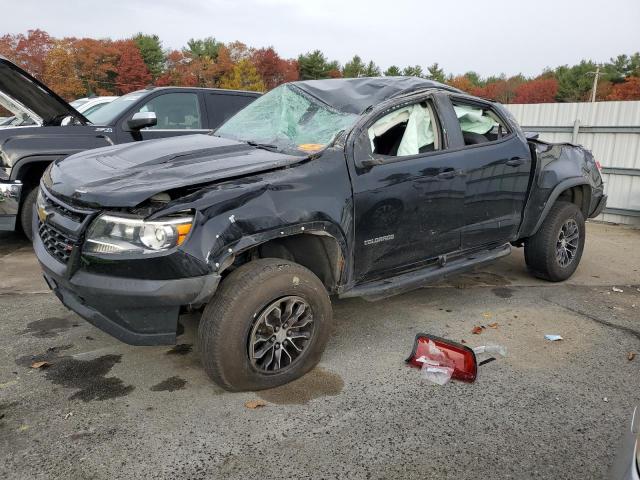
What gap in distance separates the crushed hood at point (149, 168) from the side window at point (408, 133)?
0.92m

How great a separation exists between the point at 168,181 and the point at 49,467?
1470 millimetres

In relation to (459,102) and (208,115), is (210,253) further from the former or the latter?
(208,115)

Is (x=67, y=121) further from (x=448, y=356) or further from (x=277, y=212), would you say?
(x=448, y=356)

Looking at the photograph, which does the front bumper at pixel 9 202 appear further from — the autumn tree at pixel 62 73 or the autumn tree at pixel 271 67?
the autumn tree at pixel 271 67

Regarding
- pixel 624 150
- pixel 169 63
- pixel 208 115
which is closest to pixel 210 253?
pixel 208 115

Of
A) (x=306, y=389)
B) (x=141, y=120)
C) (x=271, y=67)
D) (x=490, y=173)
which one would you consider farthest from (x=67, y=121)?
(x=271, y=67)

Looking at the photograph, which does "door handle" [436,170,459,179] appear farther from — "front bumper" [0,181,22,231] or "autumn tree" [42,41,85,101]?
"autumn tree" [42,41,85,101]

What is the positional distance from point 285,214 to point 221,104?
468 cm

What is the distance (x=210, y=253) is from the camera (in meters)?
2.64

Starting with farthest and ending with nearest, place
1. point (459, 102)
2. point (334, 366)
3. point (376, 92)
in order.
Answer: point (459, 102) < point (376, 92) < point (334, 366)

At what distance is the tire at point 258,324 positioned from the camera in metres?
2.77

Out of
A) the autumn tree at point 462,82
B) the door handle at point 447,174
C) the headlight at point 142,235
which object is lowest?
the headlight at point 142,235

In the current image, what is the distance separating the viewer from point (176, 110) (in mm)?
6844

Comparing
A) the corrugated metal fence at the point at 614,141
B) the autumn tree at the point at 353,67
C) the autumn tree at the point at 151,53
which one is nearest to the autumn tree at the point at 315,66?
the autumn tree at the point at 353,67
